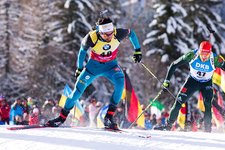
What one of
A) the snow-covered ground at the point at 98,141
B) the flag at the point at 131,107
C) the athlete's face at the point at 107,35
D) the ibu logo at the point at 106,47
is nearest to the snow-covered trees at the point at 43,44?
the flag at the point at 131,107

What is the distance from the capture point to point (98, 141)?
6566 millimetres

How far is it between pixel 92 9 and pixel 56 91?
5887 millimetres

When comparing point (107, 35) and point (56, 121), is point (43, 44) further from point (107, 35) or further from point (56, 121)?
point (107, 35)

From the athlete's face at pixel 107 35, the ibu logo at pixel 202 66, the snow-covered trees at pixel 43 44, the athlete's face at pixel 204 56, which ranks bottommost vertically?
the ibu logo at pixel 202 66

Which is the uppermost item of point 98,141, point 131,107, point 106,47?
point 106,47

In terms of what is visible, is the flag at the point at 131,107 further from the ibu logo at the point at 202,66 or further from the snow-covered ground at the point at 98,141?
the snow-covered ground at the point at 98,141

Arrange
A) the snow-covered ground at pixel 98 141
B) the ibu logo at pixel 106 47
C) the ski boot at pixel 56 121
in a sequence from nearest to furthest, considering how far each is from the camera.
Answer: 1. the snow-covered ground at pixel 98 141
2. the ibu logo at pixel 106 47
3. the ski boot at pixel 56 121

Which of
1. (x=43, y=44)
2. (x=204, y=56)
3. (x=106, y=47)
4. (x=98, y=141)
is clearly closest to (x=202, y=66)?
(x=204, y=56)

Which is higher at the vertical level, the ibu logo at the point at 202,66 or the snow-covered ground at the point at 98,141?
the ibu logo at the point at 202,66

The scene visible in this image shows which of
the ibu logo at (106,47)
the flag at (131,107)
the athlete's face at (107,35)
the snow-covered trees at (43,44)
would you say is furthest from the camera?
the snow-covered trees at (43,44)

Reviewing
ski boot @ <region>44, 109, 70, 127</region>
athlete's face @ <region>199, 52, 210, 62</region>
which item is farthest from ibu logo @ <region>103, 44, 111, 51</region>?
athlete's face @ <region>199, 52, 210, 62</region>

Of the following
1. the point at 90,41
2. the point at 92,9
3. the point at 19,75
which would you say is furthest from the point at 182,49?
the point at 90,41

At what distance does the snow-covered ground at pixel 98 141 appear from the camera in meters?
6.12

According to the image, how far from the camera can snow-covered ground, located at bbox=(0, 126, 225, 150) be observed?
20.1 feet
